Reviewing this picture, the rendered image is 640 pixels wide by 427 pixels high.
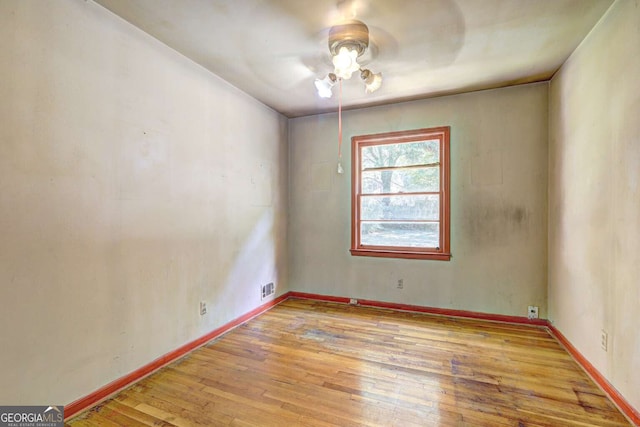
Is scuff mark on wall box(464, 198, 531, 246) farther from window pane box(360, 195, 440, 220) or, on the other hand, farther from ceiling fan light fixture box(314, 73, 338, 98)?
ceiling fan light fixture box(314, 73, 338, 98)

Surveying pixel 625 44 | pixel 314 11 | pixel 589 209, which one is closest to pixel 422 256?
pixel 589 209

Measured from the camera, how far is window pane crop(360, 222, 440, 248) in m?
3.50

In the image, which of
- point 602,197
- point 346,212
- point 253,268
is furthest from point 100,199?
point 602,197

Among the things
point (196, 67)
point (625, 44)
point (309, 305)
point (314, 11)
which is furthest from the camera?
point (309, 305)

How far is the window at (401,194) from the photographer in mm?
3441

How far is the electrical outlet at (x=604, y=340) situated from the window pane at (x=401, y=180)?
6.33 ft

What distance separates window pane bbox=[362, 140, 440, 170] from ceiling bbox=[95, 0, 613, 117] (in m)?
0.72

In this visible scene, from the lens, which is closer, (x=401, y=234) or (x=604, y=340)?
(x=604, y=340)

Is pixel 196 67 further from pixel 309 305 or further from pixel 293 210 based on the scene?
pixel 309 305

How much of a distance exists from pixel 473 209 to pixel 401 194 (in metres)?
0.83

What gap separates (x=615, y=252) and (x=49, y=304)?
11.6 feet

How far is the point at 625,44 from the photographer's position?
179 centimetres

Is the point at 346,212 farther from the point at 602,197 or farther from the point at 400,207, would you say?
the point at 602,197

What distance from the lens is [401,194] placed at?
11.9 ft
